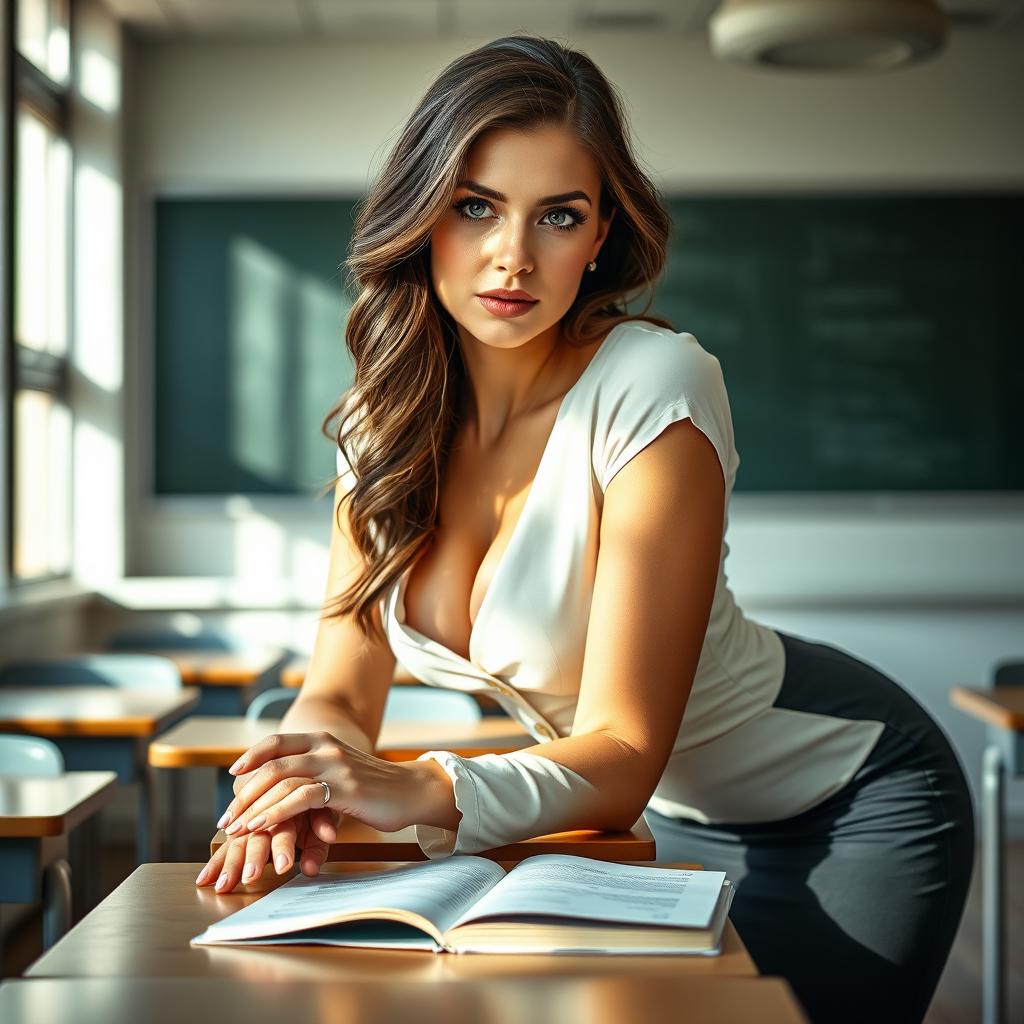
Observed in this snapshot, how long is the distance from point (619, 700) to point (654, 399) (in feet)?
0.98

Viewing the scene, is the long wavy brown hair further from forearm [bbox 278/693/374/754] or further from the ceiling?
the ceiling

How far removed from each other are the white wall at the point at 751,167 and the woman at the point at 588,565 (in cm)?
410

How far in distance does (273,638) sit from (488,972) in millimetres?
4819

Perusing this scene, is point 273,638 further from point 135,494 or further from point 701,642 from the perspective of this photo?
point 701,642

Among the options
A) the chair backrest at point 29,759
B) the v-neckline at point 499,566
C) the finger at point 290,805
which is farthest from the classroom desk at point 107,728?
the finger at point 290,805

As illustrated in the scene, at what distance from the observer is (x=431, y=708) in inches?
126

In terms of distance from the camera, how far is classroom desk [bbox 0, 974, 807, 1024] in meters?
0.80

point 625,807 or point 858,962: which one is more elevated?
point 625,807

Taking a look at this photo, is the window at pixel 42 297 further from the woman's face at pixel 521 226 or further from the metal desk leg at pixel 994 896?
the woman's face at pixel 521 226

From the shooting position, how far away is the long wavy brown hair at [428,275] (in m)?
1.41

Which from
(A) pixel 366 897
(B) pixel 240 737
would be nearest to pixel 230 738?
(B) pixel 240 737

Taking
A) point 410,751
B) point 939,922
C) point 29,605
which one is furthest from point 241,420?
point 939,922

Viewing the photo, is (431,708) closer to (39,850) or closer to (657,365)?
(39,850)

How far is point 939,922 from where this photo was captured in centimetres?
146
